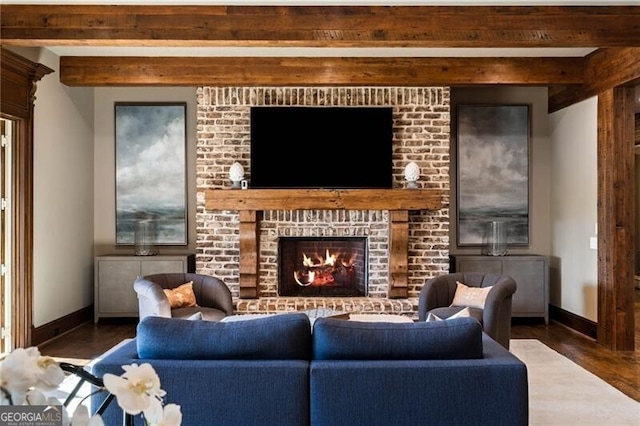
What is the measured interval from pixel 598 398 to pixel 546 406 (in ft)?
1.55

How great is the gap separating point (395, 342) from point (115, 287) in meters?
4.97

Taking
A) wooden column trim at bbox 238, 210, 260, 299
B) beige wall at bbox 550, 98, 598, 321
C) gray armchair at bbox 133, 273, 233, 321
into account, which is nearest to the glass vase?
beige wall at bbox 550, 98, 598, 321

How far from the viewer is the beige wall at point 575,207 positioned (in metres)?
6.05

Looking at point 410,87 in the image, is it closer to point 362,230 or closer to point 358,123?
point 358,123

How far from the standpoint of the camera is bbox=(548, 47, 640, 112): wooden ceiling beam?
514 centimetres

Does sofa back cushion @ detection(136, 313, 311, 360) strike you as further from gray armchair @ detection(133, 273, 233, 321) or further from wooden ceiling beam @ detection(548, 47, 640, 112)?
wooden ceiling beam @ detection(548, 47, 640, 112)

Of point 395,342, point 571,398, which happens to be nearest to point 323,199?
point 571,398

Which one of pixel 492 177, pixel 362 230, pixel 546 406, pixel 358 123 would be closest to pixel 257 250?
pixel 362 230

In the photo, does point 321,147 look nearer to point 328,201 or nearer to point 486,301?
point 328,201

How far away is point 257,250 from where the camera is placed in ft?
21.6

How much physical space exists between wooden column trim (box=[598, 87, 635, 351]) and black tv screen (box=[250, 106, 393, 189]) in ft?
7.58

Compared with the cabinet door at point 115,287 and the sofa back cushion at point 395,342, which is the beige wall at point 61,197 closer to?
the cabinet door at point 115,287

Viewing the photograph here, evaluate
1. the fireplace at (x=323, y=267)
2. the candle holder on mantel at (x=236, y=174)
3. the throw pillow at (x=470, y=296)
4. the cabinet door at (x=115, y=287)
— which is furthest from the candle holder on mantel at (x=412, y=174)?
the cabinet door at (x=115, y=287)

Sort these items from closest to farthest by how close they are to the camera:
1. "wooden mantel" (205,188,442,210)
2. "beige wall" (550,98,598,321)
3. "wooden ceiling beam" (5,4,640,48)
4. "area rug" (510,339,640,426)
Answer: "area rug" (510,339,640,426), "wooden ceiling beam" (5,4,640,48), "beige wall" (550,98,598,321), "wooden mantel" (205,188,442,210)
